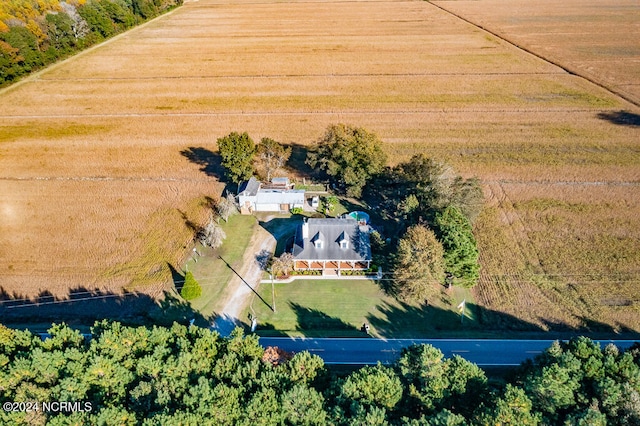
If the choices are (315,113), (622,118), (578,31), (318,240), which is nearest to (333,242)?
(318,240)

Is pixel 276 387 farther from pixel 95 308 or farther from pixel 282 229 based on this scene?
pixel 282 229

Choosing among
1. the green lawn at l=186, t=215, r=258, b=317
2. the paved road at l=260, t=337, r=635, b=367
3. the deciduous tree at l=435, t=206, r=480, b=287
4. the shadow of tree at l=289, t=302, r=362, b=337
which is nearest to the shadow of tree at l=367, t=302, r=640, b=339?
the paved road at l=260, t=337, r=635, b=367

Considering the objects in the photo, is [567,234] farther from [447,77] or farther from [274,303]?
[447,77]

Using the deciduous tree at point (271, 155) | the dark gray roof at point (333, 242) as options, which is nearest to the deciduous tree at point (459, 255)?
the dark gray roof at point (333, 242)

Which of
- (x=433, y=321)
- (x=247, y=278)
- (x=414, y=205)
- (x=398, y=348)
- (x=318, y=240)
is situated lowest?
(x=398, y=348)

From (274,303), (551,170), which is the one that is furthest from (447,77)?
(274,303)

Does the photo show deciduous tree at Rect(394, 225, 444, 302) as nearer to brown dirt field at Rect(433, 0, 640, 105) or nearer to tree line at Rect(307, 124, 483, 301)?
tree line at Rect(307, 124, 483, 301)
